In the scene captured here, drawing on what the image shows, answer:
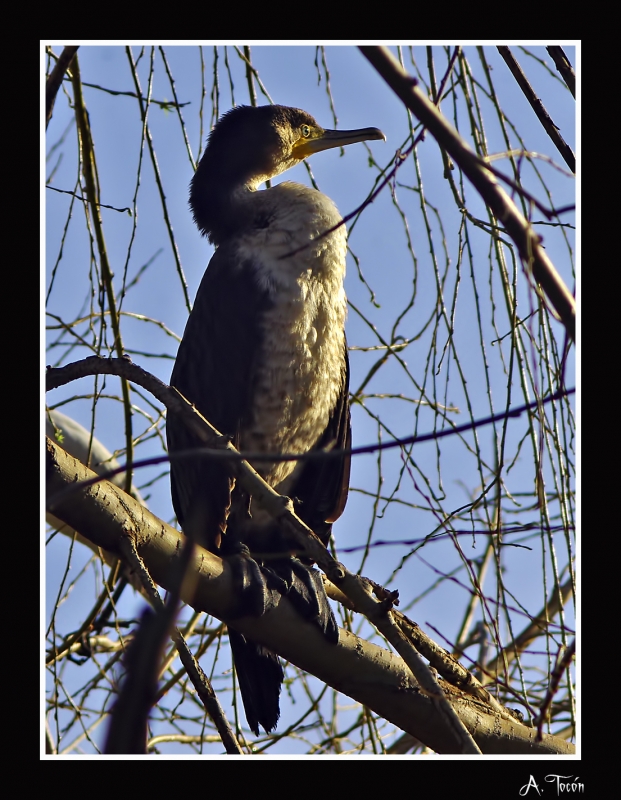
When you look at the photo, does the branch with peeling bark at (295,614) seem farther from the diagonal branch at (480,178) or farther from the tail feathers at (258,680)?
the diagonal branch at (480,178)

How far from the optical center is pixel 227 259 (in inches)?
105

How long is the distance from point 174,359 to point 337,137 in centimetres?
110

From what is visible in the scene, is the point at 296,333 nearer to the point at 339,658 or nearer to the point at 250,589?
the point at 250,589

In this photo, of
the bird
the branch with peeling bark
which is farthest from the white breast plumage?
the branch with peeling bark

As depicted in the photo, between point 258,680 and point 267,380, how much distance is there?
0.83 metres

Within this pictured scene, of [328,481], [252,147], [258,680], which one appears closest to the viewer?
[258,680]

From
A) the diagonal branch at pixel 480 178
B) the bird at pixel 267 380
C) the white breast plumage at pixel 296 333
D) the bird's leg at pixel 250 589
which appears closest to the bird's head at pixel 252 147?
the bird at pixel 267 380

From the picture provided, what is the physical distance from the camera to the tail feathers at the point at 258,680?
2.32 metres

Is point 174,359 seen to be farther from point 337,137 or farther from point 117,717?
point 117,717

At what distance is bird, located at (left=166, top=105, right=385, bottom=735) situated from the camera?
2.38 meters

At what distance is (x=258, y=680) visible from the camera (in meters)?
2.36

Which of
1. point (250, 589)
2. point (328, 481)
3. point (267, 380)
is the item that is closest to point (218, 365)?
point (267, 380)

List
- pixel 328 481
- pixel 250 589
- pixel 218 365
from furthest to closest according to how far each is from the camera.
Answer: pixel 328 481 → pixel 218 365 → pixel 250 589
